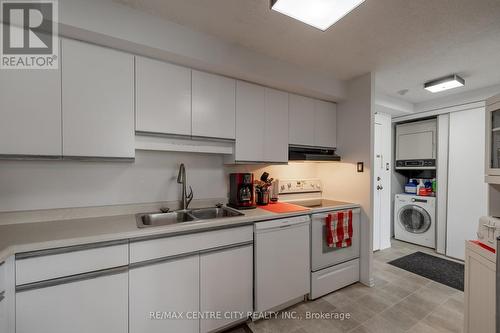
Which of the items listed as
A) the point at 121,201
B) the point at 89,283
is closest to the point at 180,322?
the point at 89,283

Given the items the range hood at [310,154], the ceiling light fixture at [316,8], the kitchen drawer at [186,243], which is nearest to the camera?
the ceiling light fixture at [316,8]

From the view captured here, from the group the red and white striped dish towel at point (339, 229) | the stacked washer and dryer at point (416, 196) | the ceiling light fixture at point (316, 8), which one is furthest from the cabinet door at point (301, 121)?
the stacked washer and dryer at point (416, 196)

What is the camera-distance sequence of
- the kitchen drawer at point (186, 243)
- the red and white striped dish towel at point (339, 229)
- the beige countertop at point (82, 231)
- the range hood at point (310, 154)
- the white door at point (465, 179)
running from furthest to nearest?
the white door at point (465, 179) < the range hood at point (310, 154) < the red and white striped dish towel at point (339, 229) < the kitchen drawer at point (186, 243) < the beige countertop at point (82, 231)

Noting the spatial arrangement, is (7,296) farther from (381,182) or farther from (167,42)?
(381,182)

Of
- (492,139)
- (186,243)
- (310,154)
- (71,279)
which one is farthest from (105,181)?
(492,139)

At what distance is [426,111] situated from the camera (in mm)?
3447

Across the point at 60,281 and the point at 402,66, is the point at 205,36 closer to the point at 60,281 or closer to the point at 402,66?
the point at 60,281

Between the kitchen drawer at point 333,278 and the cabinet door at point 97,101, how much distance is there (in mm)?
2095

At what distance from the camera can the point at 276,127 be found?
7.50ft

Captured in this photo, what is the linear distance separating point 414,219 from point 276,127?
3.19 m

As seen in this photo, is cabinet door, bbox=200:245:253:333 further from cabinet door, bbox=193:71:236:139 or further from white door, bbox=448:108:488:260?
white door, bbox=448:108:488:260

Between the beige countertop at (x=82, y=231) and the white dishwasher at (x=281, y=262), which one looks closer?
the beige countertop at (x=82, y=231)

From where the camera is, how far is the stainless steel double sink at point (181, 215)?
178 cm

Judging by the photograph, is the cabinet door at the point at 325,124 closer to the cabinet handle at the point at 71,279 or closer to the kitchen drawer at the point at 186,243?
the kitchen drawer at the point at 186,243
